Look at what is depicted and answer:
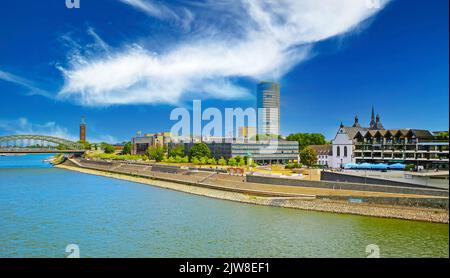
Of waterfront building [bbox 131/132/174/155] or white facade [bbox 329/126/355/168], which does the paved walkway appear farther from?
waterfront building [bbox 131/132/174/155]

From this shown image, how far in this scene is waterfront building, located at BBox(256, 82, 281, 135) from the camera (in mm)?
38847

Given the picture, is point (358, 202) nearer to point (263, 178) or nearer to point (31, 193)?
point (263, 178)

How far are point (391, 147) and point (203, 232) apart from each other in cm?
1778

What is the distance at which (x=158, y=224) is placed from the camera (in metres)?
15.3

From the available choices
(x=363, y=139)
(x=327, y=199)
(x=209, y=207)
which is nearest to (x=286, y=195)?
(x=327, y=199)

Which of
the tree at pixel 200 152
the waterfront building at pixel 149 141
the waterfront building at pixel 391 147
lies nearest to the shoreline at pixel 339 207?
the waterfront building at pixel 391 147

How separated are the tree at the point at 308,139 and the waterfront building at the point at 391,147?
17.9m

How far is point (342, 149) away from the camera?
31.7 meters

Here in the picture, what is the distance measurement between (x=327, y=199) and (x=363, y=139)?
42.1ft

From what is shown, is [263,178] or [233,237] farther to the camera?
[263,178]

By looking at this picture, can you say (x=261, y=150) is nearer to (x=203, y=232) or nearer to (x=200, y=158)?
(x=200, y=158)

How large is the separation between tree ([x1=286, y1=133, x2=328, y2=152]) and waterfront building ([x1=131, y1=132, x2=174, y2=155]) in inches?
910

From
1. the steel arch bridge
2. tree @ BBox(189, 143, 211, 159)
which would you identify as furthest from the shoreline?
the steel arch bridge

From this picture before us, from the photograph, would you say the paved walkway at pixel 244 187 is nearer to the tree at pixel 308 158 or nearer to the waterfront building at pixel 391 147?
the waterfront building at pixel 391 147
